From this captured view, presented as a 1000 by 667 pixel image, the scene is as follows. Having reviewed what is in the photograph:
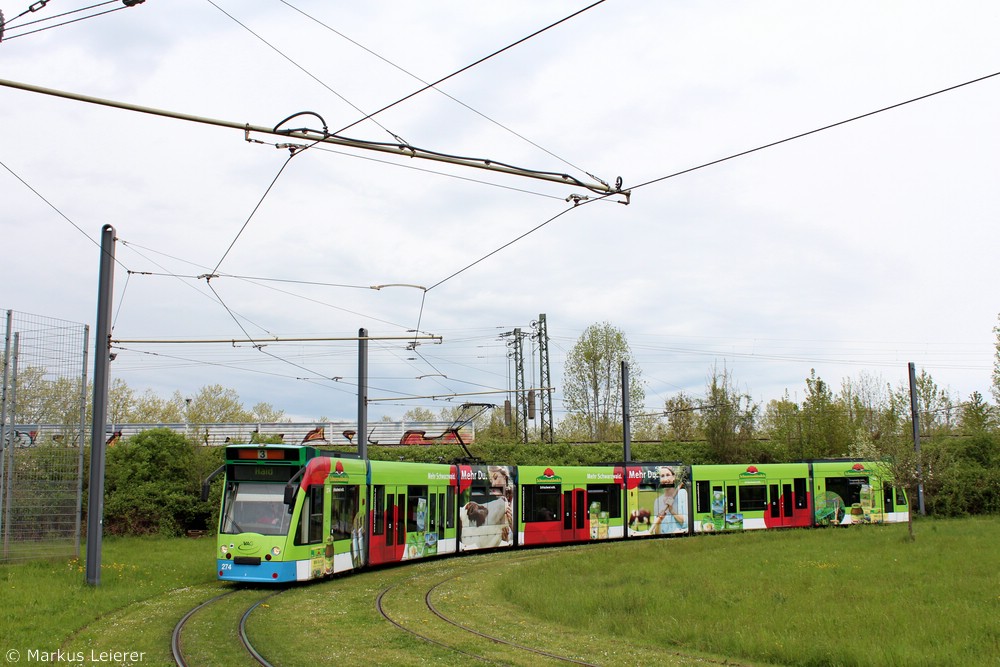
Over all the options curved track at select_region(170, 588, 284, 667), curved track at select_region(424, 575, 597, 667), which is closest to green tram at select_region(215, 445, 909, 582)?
curved track at select_region(170, 588, 284, 667)

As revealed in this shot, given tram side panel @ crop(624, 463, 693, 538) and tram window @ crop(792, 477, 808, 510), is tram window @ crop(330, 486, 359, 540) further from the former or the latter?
tram window @ crop(792, 477, 808, 510)

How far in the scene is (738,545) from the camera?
2708 cm

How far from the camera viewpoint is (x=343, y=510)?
A: 20359mm

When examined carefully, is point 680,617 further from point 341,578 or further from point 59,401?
point 59,401

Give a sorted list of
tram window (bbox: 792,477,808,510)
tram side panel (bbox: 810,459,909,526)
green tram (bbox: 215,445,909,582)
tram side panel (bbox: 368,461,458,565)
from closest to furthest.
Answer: green tram (bbox: 215,445,909,582) → tram side panel (bbox: 368,461,458,565) → tram window (bbox: 792,477,808,510) → tram side panel (bbox: 810,459,909,526)

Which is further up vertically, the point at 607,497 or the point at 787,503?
the point at 607,497

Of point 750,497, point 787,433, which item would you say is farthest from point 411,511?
point 787,433

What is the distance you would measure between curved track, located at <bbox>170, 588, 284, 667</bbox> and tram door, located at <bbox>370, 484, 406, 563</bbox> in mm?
4830

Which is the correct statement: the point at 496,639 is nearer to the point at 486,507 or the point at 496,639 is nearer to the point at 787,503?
the point at 486,507

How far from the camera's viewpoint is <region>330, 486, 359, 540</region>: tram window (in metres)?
Result: 19.8

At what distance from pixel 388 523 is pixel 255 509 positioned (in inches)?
209

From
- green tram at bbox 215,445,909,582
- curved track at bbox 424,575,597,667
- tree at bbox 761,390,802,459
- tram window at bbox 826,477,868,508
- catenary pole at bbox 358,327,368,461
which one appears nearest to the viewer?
curved track at bbox 424,575,597,667

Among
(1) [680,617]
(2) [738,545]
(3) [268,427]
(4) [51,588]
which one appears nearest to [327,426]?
(3) [268,427]

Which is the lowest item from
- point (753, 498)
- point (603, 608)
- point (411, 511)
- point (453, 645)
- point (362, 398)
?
point (603, 608)
